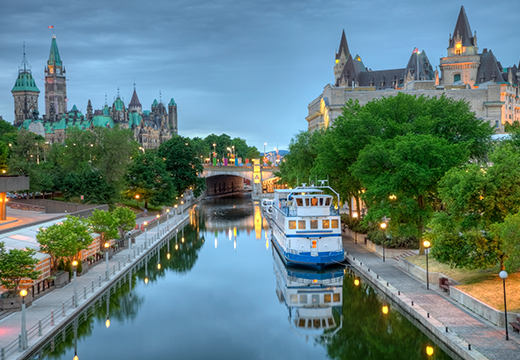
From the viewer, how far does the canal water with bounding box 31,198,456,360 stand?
26.4 meters

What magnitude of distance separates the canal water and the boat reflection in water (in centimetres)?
7

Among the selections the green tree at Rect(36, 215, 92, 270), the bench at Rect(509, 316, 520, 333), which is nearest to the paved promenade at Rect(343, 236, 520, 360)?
the bench at Rect(509, 316, 520, 333)

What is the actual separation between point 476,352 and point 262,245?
41.2 m

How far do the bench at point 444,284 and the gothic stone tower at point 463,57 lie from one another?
125949mm

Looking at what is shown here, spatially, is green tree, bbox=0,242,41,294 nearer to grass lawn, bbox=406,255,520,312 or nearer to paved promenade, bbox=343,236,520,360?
paved promenade, bbox=343,236,520,360

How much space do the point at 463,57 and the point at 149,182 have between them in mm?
99605

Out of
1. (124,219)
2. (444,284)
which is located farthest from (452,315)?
(124,219)

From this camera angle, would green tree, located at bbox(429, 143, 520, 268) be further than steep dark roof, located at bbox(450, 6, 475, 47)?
No

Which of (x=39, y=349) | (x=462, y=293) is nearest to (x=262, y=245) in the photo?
(x=462, y=293)

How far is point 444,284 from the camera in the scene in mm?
32094

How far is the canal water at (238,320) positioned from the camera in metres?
26.4

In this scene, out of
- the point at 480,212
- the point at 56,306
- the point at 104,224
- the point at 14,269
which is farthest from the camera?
the point at 104,224

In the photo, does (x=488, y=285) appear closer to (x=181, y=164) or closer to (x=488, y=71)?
(x=181, y=164)

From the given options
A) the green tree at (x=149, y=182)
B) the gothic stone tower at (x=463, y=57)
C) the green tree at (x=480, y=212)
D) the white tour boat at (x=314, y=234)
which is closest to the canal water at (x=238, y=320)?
the white tour boat at (x=314, y=234)
